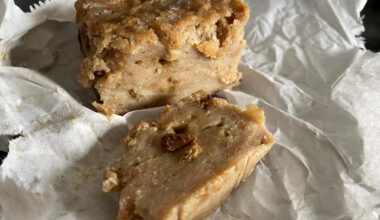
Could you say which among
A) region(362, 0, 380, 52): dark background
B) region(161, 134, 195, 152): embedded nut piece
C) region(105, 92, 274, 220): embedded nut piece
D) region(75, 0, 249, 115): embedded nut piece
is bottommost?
region(362, 0, 380, 52): dark background

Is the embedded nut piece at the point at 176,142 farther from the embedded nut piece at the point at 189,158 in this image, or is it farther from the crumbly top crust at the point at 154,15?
the crumbly top crust at the point at 154,15

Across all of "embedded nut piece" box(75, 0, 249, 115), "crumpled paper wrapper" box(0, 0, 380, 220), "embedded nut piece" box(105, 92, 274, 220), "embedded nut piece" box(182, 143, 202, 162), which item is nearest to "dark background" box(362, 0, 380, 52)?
"crumpled paper wrapper" box(0, 0, 380, 220)

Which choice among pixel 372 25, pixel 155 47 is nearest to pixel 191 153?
pixel 155 47

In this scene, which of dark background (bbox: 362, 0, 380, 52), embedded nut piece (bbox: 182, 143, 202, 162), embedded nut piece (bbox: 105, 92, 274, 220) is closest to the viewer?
embedded nut piece (bbox: 105, 92, 274, 220)

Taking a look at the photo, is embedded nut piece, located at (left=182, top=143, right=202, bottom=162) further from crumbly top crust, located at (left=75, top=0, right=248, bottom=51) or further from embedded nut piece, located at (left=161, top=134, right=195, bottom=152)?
crumbly top crust, located at (left=75, top=0, right=248, bottom=51)

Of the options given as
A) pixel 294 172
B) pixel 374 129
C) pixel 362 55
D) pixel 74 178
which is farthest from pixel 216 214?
pixel 362 55

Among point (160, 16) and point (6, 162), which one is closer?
point (6, 162)

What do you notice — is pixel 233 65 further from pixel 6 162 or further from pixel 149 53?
pixel 6 162

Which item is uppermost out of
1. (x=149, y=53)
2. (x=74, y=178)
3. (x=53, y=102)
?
(x=149, y=53)

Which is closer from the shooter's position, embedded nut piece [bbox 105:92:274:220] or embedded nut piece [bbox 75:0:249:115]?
embedded nut piece [bbox 105:92:274:220]
